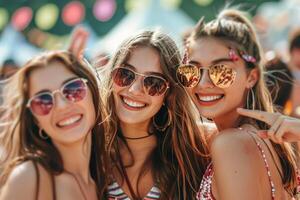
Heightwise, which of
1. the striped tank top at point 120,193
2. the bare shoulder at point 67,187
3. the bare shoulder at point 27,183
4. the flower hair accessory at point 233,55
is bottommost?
the striped tank top at point 120,193

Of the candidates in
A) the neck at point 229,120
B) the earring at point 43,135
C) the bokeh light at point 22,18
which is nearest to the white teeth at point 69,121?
the earring at point 43,135

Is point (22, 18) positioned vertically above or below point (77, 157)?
above

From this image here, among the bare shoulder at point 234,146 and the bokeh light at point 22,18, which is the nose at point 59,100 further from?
the bokeh light at point 22,18

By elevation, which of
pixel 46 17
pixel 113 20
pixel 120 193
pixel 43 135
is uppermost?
pixel 46 17

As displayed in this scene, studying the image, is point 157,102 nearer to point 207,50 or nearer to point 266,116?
point 207,50

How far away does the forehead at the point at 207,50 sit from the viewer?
3.52 meters

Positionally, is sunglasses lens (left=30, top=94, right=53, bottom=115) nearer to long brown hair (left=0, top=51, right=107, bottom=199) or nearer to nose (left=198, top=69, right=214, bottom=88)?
long brown hair (left=0, top=51, right=107, bottom=199)

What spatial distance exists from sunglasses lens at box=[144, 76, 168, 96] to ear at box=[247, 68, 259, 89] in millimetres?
440

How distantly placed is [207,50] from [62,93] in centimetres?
79

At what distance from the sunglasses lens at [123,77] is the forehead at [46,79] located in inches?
17.3

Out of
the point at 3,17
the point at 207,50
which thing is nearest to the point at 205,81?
the point at 207,50

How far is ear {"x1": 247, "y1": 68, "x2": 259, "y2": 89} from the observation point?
3.57 metres

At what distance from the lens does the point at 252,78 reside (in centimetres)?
359

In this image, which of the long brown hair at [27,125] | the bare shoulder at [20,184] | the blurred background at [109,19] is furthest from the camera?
the blurred background at [109,19]
